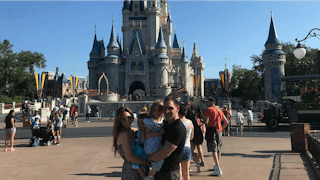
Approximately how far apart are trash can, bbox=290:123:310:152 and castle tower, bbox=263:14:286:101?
38273 mm

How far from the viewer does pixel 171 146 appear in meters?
2.83

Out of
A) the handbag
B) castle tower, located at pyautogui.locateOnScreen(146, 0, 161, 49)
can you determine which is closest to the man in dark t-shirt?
the handbag

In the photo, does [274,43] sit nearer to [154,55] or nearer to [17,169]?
[154,55]

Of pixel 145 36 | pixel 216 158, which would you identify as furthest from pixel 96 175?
pixel 145 36

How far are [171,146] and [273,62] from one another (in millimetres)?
47749

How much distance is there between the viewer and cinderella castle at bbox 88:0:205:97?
186ft

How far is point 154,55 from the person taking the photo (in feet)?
197

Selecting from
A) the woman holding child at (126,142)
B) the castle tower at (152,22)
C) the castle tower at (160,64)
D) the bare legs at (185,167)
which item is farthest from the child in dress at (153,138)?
the castle tower at (152,22)

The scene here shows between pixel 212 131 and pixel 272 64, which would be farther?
pixel 272 64

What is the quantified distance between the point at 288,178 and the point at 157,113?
3.85 meters

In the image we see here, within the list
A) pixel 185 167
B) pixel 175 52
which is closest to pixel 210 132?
pixel 185 167

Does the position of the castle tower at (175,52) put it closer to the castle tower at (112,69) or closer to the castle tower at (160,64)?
the castle tower at (160,64)

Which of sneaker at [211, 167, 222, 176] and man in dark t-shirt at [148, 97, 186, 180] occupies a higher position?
man in dark t-shirt at [148, 97, 186, 180]

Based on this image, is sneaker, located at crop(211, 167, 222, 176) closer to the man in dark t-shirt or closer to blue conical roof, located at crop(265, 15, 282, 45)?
the man in dark t-shirt
